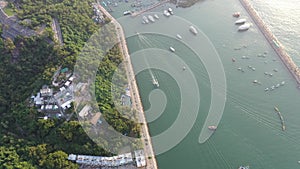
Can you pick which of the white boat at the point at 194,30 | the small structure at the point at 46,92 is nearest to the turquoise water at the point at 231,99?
the white boat at the point at 194,30

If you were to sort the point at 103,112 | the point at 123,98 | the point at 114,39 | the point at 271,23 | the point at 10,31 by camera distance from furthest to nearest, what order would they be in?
1. the point at 271,23
2. the point at 114,39
3. the point at 10,31
4. the point at 123,98
5. the point at 103,112

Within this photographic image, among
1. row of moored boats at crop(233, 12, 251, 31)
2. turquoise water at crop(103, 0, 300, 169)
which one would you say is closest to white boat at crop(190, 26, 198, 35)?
turquoise water at crop(103, 0, 300, 169)

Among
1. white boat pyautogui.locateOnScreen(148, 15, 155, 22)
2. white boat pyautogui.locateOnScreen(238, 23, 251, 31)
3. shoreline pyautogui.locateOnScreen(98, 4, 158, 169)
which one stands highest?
white boat pyautogui.locateOnScreen(148, 15, 155, 22)

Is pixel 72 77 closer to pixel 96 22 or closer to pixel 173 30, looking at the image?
pixel 96 22

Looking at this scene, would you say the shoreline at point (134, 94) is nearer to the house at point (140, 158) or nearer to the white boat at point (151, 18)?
the house at point (140, 158)

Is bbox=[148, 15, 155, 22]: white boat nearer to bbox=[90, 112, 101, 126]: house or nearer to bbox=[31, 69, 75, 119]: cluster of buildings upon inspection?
bbox=[31, 69, 75, 119]: cluster of buildings

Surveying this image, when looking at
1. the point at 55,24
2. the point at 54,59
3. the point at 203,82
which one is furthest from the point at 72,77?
the point at 203,82

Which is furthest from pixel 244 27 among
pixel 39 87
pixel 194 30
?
pixel 39 87

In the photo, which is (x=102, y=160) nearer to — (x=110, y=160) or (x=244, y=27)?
(x=110, y=160)

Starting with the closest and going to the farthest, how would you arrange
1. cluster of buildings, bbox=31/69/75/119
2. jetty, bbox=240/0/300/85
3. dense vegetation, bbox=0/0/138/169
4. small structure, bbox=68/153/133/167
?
dense vegetation, bbox=0/0/138/169
small structure, bbox=68/153/133/167
cluster of buildings, bbox=31/69/75/119
jetty, bbox=240/0/300/85
